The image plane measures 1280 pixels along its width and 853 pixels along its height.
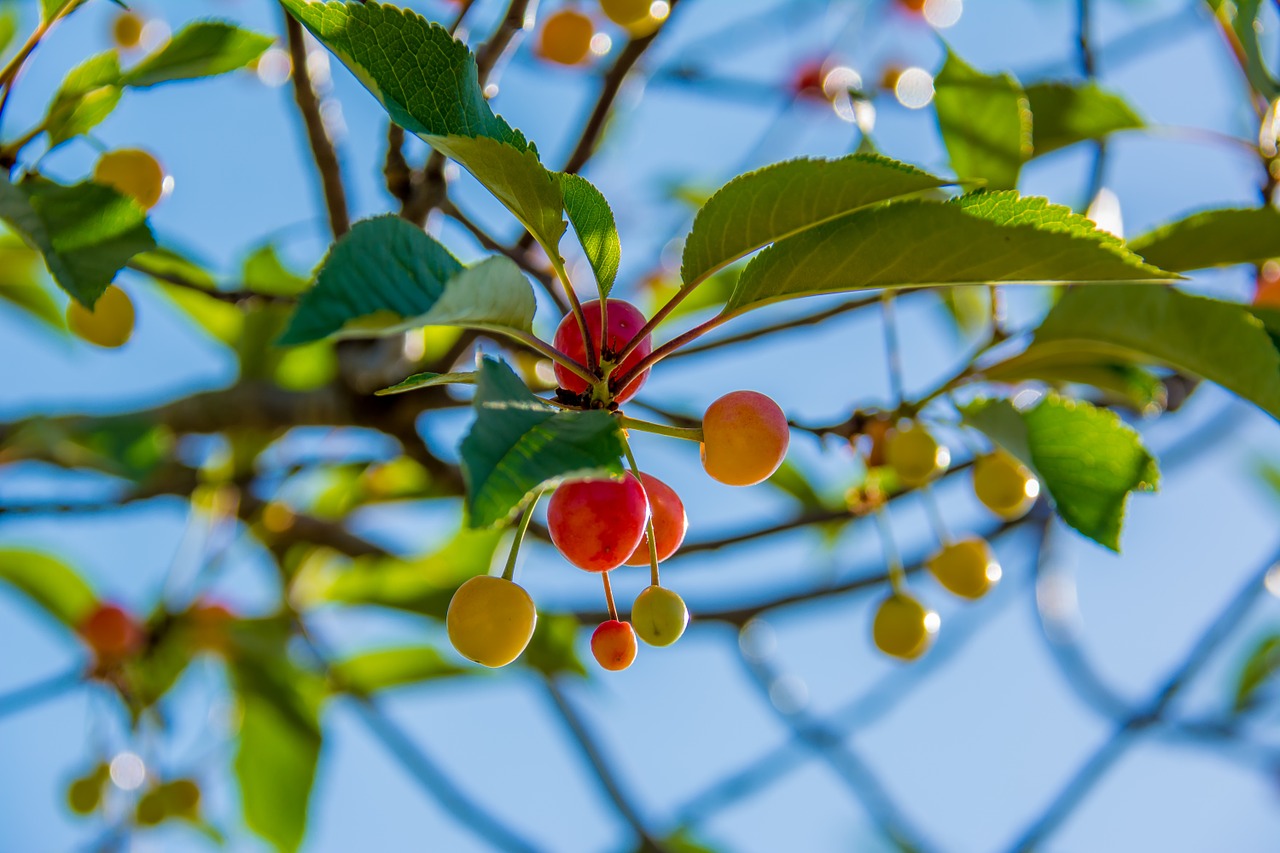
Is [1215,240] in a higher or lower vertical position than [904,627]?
higher

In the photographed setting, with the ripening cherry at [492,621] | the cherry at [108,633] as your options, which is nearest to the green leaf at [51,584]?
the cherry at [108,633]

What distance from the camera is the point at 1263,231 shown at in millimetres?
1146

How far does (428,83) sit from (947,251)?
41 centimetres

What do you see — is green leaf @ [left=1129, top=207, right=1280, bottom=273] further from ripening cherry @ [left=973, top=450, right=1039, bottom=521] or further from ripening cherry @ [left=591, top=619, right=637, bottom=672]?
ripening cherry @ [left=591, top=619, right=637, bottom=672]

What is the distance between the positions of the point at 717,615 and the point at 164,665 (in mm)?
1231

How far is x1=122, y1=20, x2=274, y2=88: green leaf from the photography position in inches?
42.5

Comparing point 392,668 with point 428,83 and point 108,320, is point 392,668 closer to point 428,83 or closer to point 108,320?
point 108,320

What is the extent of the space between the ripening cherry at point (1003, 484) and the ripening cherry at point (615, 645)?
49cm

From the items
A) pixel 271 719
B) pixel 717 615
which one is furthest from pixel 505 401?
pixel 271 719

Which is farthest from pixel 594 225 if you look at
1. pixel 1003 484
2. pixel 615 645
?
pixel 1003 484

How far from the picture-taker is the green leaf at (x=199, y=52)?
108 cm

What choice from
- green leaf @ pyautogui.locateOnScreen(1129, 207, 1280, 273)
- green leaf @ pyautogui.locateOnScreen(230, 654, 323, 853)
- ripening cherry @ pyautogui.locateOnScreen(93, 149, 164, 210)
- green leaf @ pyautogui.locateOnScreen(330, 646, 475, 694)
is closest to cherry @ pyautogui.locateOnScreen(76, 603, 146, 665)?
green leaf @ pyautogui.locateOnScreen(230, 654, 323, 853)

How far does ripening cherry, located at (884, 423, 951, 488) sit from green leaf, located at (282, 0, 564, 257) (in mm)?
489

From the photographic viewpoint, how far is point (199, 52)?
3.55 feet
